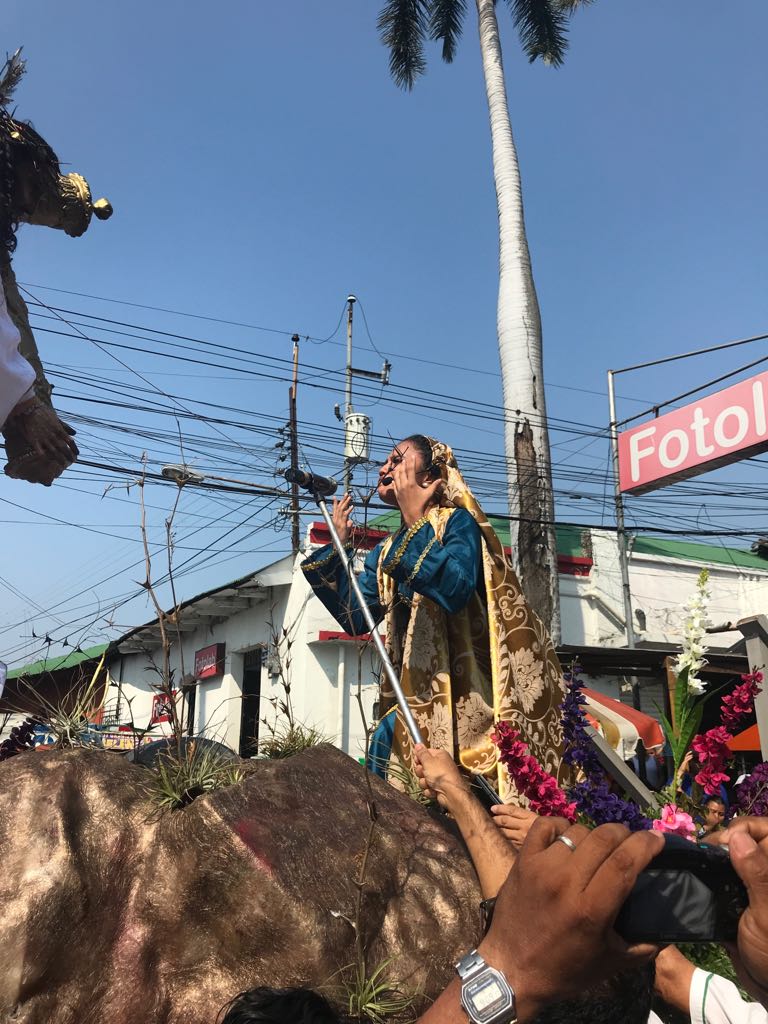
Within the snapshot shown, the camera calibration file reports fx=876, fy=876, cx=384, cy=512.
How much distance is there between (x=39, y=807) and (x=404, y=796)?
976mm

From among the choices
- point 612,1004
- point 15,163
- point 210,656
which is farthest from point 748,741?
point 210,656

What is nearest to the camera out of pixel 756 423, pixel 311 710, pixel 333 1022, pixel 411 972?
pixel 333 1022

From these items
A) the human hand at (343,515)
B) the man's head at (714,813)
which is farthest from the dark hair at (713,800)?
the human hand at (343,515)

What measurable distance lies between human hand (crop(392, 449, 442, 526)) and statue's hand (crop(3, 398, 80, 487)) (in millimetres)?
1437

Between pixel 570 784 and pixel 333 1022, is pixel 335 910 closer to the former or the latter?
pixel 333 1022

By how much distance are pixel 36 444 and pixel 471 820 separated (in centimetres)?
151

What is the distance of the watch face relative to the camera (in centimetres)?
107

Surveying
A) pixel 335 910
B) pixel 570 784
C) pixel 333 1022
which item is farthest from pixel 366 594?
pixel 333 1022

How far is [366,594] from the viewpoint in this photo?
12.1 ft

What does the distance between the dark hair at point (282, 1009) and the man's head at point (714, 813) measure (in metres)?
2.00

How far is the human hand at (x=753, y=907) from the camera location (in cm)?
101

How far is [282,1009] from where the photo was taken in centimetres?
132

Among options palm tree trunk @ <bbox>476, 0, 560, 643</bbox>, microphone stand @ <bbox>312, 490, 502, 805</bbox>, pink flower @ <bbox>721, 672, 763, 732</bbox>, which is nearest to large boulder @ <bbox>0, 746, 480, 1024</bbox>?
microphone stand @ <bbox>312, 490, 502, 805</bbox>

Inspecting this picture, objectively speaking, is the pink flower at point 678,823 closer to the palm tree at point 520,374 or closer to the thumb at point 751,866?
the thumb at point 751,866
